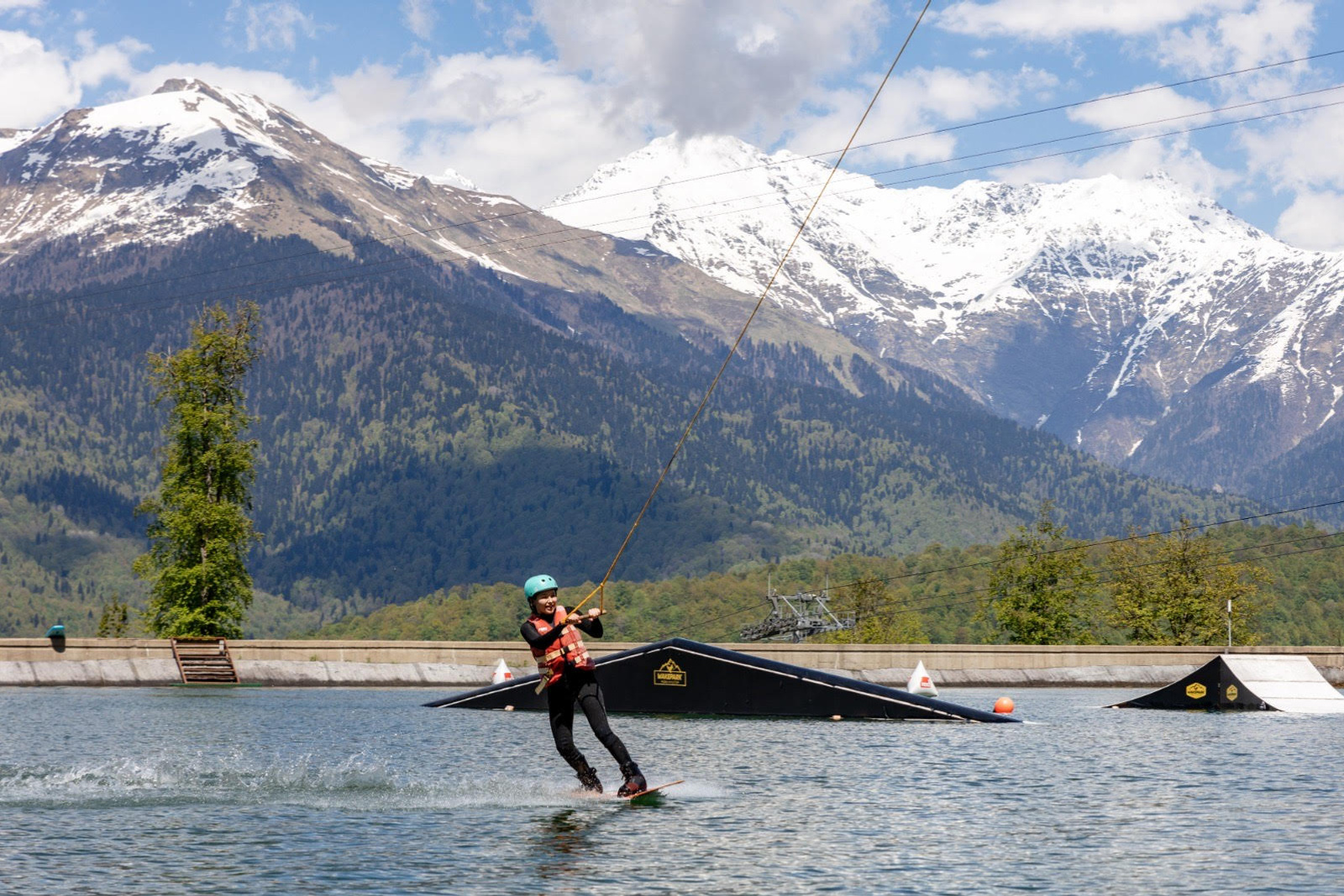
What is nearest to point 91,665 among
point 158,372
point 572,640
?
point 158,372

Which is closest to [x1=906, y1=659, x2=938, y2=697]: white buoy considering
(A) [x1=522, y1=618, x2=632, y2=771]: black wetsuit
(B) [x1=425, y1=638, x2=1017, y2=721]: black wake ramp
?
(B) [x1=425, y1=638, x2=1017, y2=721]: black wake ramp

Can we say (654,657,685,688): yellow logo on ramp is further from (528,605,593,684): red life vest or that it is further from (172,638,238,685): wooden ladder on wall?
(172,638,238,685): wooden ladder on wall

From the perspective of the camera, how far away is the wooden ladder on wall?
6612cm

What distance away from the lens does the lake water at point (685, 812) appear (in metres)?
18.5

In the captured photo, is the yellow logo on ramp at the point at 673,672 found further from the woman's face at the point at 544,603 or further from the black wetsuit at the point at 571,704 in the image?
the woman's face at the point at 544,603

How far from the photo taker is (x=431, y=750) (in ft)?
111

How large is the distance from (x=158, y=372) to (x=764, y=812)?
61667 mm

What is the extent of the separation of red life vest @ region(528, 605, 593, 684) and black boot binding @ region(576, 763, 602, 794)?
1459mm

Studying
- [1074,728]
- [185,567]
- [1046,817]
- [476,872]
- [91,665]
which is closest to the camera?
[476,872]

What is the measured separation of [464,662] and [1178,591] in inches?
2215

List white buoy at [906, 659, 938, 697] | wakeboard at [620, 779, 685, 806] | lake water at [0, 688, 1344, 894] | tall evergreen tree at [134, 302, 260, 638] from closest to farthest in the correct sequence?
1. lake water at [0, 688, 1344, 894]
2. wakeboard at [620, 779, 685, 806]
3. white buoy at [906, 659, 938, 697]
4. tall evergreen tree at [134, 302, 260, 638]

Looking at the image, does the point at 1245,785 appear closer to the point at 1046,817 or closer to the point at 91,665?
the point at 1046,817

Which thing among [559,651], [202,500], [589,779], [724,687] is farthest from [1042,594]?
[559,651]

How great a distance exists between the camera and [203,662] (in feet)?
219
